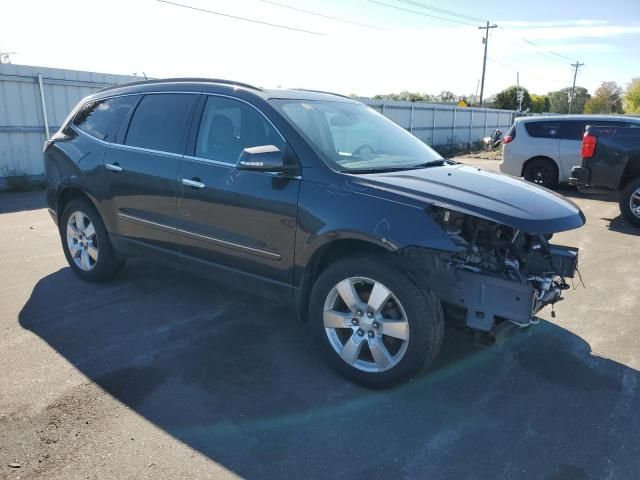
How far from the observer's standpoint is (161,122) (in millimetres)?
4398

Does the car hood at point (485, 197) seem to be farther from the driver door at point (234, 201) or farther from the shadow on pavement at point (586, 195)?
the shadow on pavement at point (586, 195)

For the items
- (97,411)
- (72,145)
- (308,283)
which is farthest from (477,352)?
(72,145)

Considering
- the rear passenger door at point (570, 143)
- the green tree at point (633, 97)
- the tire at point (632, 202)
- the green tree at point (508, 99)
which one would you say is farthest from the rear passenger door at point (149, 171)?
the green tree at point (633, 97)

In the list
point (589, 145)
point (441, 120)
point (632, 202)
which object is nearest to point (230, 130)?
point (589, 145)

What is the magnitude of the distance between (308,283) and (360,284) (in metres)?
0.42

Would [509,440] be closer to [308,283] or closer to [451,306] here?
[451,306]

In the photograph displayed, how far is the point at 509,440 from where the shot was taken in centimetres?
283

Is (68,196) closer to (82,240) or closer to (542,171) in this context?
(82,240)

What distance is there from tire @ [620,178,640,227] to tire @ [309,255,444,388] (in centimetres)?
657

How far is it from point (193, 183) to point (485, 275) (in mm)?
2243

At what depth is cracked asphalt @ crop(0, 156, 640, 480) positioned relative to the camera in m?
2.64

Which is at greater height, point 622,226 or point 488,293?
point 488,293

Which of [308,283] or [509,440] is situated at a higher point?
[308,283]

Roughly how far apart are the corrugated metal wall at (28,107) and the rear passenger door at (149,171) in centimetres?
806
